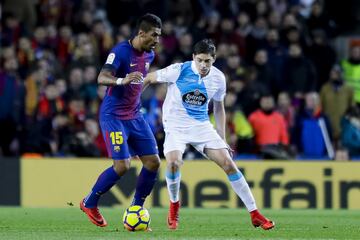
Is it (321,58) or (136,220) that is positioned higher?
(321,58)

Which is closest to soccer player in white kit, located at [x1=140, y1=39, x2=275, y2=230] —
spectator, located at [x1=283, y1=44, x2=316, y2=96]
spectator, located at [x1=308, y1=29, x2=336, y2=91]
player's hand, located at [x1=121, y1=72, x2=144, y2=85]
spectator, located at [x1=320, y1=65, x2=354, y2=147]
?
player's hand, located at [x1=121, y1=72, x2=144, y2=85]

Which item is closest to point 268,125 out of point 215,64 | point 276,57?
point 215,64

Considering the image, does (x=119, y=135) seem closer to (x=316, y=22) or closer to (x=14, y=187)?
Result: (x=14, y=187)

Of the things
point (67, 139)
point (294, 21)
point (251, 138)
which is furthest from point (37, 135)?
point (294, 21)

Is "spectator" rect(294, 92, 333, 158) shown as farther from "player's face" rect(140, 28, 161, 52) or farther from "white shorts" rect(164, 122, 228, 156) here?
"player's face" rect(140, 28, 161, 52)

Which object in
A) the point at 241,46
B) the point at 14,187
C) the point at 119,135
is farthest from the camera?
the point at 241,46

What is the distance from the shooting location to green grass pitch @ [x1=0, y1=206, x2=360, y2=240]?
11.6 metres

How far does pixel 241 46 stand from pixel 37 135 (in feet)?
15.6

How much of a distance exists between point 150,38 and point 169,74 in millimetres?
445

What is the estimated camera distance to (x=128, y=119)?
12.3m

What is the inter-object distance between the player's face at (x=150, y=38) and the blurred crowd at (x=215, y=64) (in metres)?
6.48

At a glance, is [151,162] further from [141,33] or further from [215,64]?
[215,64]

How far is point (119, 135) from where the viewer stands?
12.2m

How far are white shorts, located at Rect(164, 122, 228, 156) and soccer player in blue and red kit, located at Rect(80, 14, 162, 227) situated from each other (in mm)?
219
